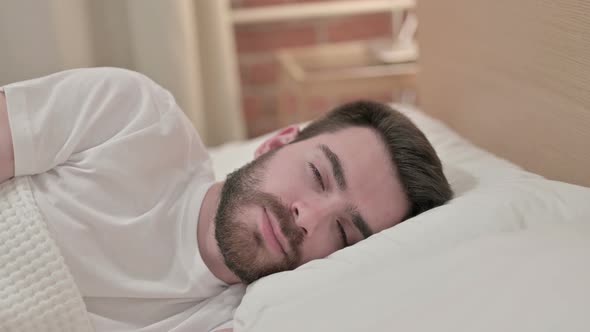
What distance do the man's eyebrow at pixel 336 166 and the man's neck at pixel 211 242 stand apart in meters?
0.20

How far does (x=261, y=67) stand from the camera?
2.36 m

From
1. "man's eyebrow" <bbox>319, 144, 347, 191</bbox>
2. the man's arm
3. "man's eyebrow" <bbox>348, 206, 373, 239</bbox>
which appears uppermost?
the man's arm

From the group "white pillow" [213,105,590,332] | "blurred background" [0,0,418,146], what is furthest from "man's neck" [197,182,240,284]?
"blurred background" [0,0,418,146]

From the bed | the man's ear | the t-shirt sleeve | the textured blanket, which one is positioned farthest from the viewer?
the man's ear

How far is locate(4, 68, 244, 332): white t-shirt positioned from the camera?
0.96m

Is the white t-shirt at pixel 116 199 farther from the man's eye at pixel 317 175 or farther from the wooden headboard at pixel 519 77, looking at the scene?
the wooden headboard at pixel 519 77

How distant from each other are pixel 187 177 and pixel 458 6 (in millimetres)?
699

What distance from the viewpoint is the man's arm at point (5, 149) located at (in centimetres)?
94

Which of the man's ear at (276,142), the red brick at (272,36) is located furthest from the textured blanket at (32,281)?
the red brick at (272,36)

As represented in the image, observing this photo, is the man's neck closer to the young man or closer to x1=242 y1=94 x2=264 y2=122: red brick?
the young man

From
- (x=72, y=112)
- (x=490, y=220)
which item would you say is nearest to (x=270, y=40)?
(x=72, y=112)

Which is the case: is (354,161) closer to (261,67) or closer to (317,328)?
(317,328)

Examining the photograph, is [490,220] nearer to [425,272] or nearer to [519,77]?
[425,272]

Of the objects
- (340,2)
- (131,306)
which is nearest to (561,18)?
(131,306)
